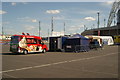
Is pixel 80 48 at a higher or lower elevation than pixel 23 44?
lower

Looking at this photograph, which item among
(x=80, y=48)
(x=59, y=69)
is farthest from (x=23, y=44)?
(x=59, y=69)

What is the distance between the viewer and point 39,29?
76.3 metres

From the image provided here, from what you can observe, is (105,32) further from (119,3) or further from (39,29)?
(39,29)

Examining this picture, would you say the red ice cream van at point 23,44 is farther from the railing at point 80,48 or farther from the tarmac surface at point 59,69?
the tarmac surface at point 59,69

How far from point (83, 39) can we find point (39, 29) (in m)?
51.5

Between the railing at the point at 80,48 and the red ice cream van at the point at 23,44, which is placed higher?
the red ice cream van at the point at 23,44

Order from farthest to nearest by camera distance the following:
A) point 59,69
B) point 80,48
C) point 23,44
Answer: point 80,48, point 23,44, point 59,69

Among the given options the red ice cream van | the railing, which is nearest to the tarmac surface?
the red ice cream van

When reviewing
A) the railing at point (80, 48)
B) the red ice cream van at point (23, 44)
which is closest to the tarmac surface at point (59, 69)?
the red ice cream van at point (23, 44)

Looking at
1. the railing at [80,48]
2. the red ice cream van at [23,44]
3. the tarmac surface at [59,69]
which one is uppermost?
the red ice cream van at [23,44]

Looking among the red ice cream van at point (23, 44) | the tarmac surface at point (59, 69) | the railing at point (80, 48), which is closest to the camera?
the tarmac surface at point (59, 69)

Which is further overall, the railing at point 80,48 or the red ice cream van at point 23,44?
the railing at point 80,48

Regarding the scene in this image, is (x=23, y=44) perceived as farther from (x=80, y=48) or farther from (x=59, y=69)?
(x=59, y=69)

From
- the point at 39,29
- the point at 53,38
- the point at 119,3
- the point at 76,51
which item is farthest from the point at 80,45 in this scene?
the point at 119,3
